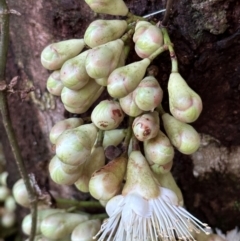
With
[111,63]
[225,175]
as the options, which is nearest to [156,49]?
[111,63]

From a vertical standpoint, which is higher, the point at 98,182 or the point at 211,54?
the point at 211,54

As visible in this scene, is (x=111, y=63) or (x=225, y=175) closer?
(x=111, y=63)

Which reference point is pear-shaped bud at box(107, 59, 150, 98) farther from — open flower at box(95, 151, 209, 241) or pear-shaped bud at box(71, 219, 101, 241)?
pear-shaped bud at box(71, 219, 101, 241)

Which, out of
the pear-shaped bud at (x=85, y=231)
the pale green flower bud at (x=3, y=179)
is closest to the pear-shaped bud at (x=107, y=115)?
the pear-shaped bud at (x=85, y=231)

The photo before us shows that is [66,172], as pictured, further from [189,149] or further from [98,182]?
[189,149]

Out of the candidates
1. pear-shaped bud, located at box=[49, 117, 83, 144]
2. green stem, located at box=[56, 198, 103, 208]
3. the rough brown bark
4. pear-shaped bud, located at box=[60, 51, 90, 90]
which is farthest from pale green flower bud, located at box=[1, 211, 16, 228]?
pear-shaped bud, located at box=[60, 51, 90, 90]

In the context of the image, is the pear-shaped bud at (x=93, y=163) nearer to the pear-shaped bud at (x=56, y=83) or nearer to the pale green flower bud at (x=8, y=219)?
the pear-shaped bud at (x=56, y=83)
